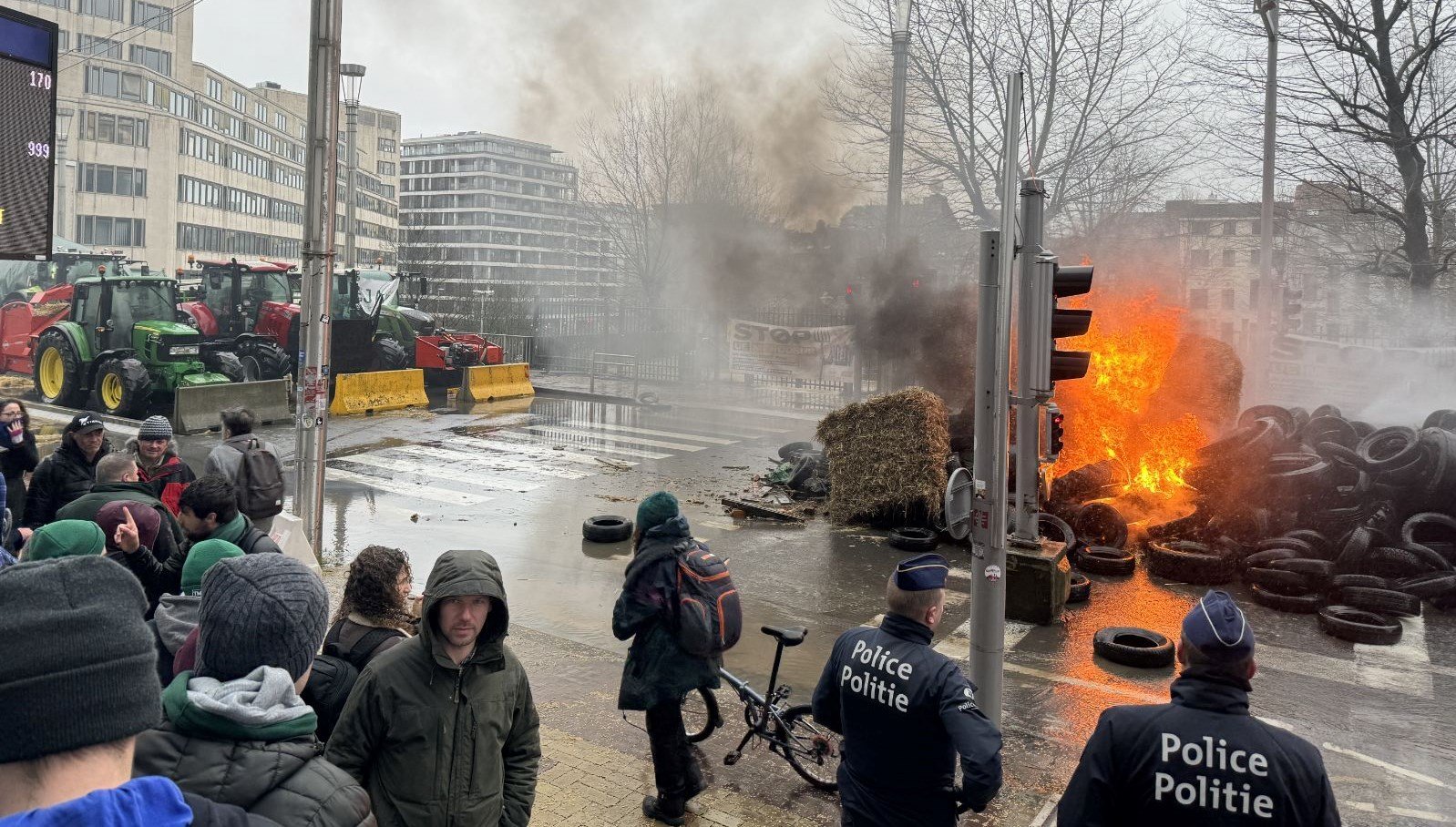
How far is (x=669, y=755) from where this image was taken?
16.9 ft

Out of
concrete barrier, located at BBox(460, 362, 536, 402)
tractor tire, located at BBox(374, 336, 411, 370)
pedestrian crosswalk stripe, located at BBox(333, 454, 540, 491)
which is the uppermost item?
tractor tire, located at BBox(374, 336, 411, 370)

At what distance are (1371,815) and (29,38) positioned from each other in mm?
9837

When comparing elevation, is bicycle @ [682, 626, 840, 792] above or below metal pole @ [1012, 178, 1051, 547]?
below

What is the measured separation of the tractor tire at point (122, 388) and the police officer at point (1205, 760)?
19390mm

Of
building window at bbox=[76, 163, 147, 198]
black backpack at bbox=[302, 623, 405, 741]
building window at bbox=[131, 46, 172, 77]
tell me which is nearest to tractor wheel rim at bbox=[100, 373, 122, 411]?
black backpack at bbox=[302, 623, 405, 741]

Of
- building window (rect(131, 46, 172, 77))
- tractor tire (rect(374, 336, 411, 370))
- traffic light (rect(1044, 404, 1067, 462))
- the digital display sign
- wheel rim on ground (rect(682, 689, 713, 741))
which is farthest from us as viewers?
building window (rect(131, 46, 172, 77))

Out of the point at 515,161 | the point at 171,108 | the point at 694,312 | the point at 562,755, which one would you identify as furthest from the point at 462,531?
the point at 515,161

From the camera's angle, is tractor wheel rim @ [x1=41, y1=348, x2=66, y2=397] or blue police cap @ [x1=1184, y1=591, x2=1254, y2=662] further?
tractor wheel rim @ [x1=41, y1=348, x2=66, y2=397]

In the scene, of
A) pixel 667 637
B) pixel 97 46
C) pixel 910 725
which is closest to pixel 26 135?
pixel 667 637

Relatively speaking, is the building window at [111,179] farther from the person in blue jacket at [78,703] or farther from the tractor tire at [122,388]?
the person in blue jacket at [78,703]

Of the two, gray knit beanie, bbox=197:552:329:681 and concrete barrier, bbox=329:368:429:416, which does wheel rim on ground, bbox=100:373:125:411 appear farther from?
gray knit beanie, bbox=197:552:329:681

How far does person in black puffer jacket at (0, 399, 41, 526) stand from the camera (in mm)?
7414

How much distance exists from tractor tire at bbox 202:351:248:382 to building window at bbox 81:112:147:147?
164 ft

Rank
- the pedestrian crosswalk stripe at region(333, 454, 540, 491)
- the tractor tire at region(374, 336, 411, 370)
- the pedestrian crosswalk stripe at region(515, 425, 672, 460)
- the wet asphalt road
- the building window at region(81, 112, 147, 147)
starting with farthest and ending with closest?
the building window at region(81, 112, 147, 147), the tractor tire at region(374, 336, 411, 370), the pedestrian crosswalk stripe at region(515, 425, 672, 460), the pedestrian crosswalk stripe at region(333, 454, 540, 491), the wet asphalt road
